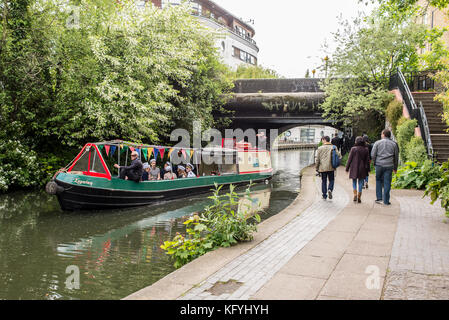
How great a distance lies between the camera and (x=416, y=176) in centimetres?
1218

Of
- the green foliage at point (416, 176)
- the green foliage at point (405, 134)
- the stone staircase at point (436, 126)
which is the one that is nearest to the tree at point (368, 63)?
the stone staircase at point (436, 126)

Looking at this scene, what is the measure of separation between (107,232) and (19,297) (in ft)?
13.6

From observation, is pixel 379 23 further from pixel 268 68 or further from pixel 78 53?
pixel 268 68

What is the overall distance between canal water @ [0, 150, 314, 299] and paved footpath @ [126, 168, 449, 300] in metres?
1.11

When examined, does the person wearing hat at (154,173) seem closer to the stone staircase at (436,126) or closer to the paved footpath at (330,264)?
the paved footpath at (330,264)

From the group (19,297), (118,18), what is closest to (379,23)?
(118,18)

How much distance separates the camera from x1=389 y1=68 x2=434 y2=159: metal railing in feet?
43.2

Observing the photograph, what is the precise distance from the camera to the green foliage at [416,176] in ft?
38.6

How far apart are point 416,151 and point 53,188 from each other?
1215 cm

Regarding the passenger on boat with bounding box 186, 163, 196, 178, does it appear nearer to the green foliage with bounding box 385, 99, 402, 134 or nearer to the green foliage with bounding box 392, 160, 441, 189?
the green foliage with bounding box 392, 160, 441, 189

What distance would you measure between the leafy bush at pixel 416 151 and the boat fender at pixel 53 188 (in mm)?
11913

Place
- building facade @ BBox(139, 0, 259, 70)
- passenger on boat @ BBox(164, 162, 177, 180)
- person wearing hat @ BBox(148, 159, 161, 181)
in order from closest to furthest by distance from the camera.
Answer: person wearing hat @ BBox(148, 159, 161, 181) → passenger on boat @ BBox(164, 162, 177, 180) → building facade @ BBox(139, 0, 259, 70)

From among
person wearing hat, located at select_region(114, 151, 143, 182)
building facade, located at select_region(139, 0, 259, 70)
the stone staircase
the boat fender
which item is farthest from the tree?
building facade, located at select_region(139, 0, 259, 70)
